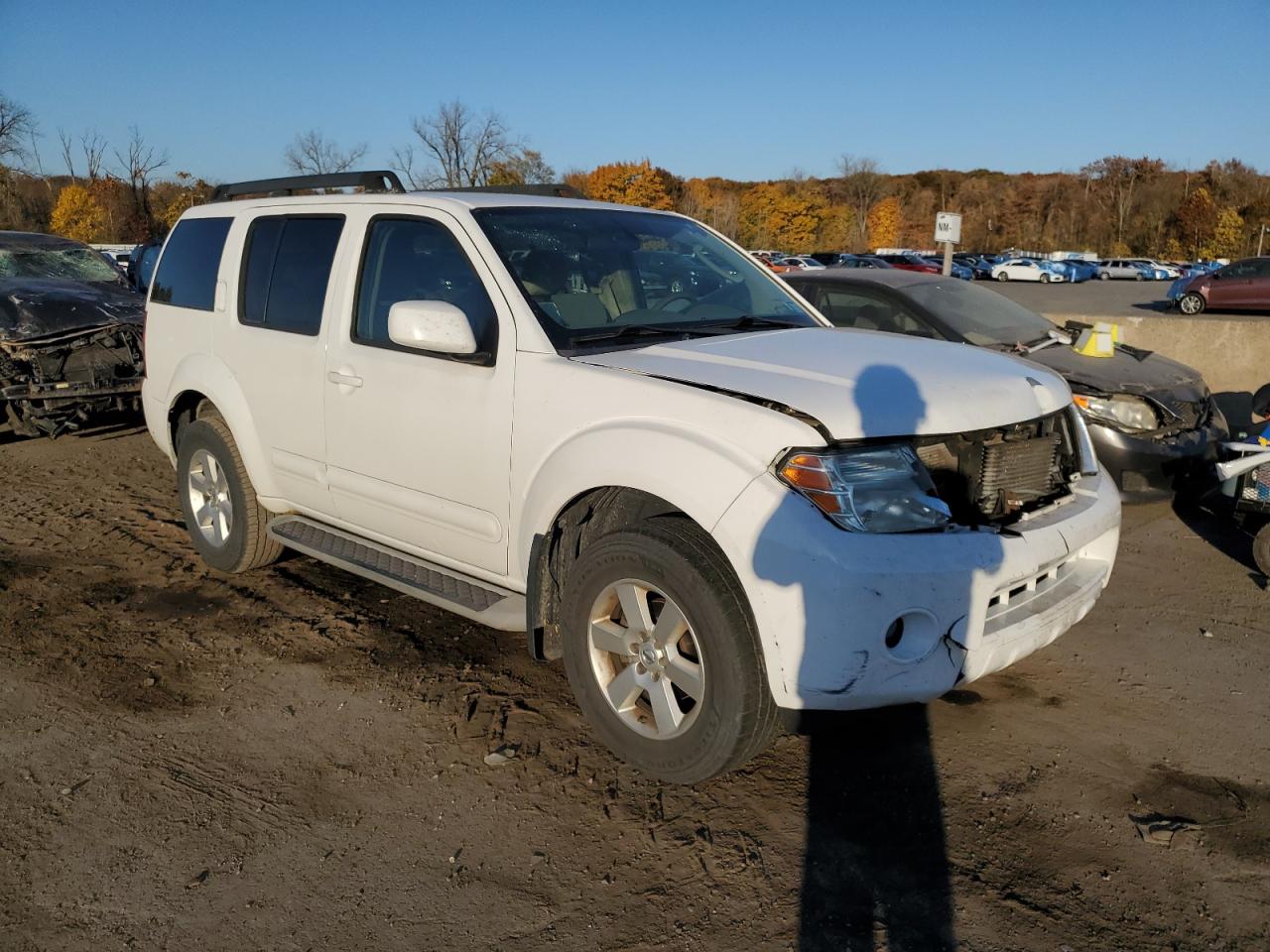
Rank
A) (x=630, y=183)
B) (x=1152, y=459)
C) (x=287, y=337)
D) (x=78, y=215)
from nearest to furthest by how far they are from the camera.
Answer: (x=287, y=337), (x=1152, y=459), (x=78, y=215), (x=630, y=183)

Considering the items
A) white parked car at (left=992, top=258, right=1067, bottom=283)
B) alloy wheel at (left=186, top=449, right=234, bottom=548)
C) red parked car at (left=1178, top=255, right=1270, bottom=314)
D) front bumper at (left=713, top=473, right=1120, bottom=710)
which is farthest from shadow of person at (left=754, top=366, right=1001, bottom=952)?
white parked car at (left=992, top=258, right=1067, bottom=283)

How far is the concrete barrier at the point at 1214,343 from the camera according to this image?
968cm

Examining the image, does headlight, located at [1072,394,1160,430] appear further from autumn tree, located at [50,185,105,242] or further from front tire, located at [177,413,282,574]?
autumn tree, located at [50,185,105,242]

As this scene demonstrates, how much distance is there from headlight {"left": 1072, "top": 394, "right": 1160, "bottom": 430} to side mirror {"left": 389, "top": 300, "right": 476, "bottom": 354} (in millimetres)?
4288

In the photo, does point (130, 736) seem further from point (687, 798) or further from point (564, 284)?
point (564, 284)

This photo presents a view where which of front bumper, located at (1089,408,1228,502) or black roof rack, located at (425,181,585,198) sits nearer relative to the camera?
black roof rack, located at (425,181,585,198)

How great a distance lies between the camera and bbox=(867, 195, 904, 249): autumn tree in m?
112

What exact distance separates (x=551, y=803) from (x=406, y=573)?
1.29 meters

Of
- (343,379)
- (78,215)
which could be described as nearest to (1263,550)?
(343,379)

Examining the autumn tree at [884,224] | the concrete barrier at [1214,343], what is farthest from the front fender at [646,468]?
the autumn tree at [884,224]

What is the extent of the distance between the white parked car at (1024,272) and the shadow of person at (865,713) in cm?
6025

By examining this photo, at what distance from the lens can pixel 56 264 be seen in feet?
35.2

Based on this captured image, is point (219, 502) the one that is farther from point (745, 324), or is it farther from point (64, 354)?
point (64, 354)

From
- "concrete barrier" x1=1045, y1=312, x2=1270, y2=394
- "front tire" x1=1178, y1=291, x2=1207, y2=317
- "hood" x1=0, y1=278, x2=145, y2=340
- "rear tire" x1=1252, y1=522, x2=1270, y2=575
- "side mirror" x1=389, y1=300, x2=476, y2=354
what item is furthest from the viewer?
"front tire" x1=1178, y1=291, x2=1207, y2=317
